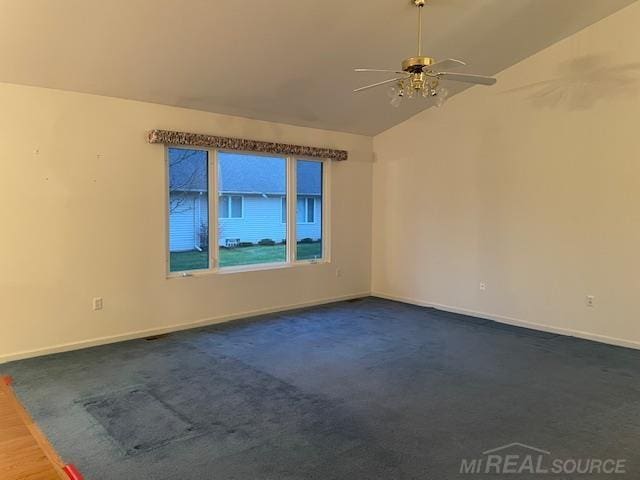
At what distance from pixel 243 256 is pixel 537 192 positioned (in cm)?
346

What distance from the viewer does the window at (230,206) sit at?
552cm

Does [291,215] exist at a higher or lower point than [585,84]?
lower

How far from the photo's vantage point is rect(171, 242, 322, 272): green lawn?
17.1 feet

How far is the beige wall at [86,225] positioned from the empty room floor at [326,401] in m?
0.31

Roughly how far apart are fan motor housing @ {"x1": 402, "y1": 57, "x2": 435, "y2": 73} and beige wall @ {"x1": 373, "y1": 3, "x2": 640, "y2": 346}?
101 inches

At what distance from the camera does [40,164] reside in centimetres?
413

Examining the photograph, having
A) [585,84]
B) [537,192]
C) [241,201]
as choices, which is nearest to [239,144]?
[241,201]

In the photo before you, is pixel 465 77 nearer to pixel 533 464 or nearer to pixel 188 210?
pixel 533 464

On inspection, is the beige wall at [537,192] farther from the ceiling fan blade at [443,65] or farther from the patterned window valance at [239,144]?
the ceiling fan blade at [443,65]

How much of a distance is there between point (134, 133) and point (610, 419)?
15.1 ft

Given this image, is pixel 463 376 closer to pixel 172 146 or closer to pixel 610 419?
pixel 610 419

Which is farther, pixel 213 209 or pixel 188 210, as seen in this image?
pixel 213 209

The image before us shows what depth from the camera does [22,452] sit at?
123 cm

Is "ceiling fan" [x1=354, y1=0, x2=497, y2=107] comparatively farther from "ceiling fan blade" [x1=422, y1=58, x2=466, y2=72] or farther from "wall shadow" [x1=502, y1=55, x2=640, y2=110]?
"wall shadow" [x1=502, y1=55, x2=640, y2=110]
